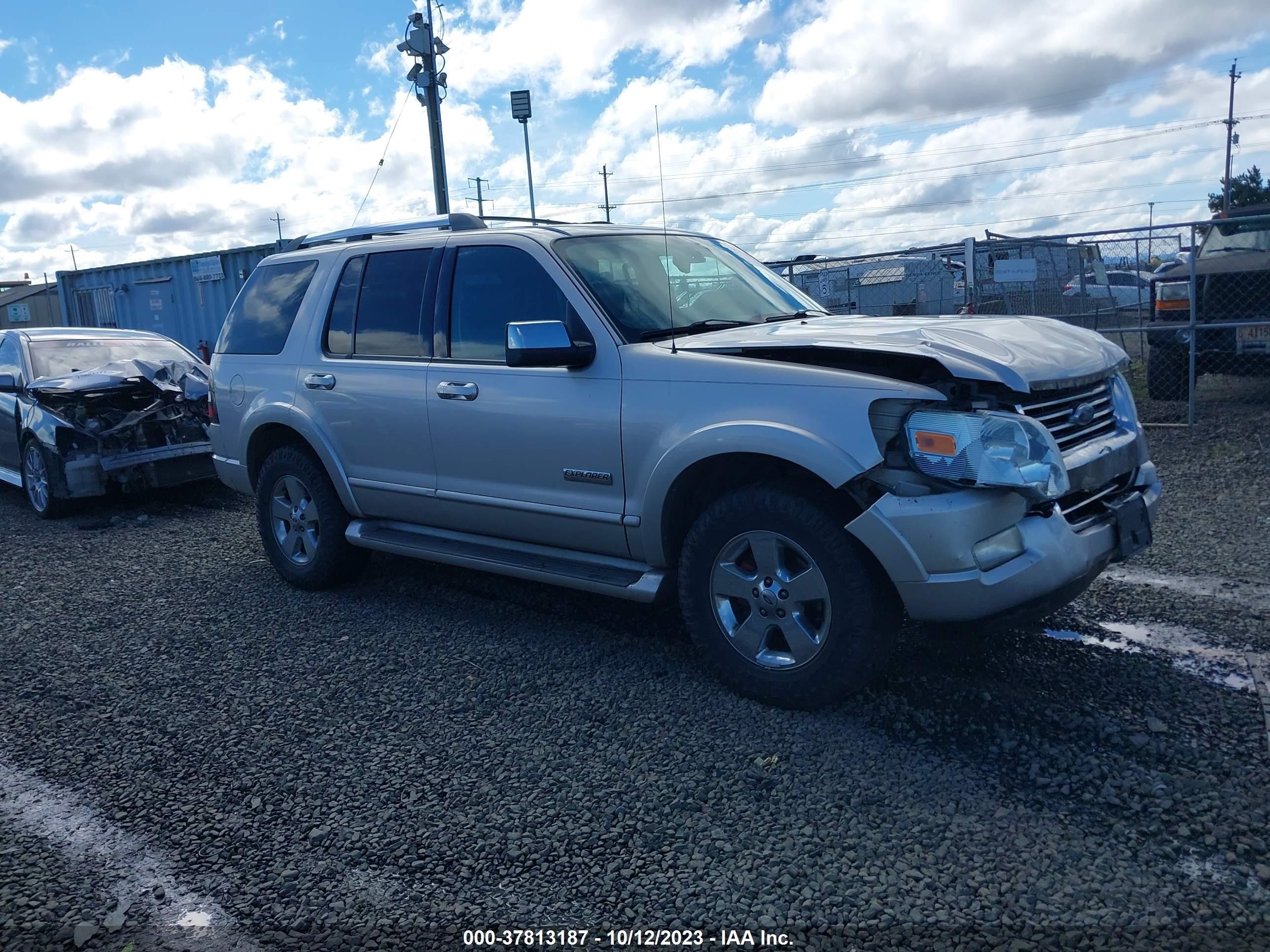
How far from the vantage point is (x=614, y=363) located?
165 inches

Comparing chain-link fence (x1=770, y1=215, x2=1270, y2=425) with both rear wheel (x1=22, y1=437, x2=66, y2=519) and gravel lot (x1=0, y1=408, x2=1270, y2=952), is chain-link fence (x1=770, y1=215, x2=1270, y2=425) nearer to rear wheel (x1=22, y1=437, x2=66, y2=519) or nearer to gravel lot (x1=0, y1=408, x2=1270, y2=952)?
gravel lot (x1=0, y1=408, x2=1270, y2=952)

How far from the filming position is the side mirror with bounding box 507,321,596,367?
13.5ft

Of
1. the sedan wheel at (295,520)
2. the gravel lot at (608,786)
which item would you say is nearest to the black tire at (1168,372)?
the gravel lot at (608,786)

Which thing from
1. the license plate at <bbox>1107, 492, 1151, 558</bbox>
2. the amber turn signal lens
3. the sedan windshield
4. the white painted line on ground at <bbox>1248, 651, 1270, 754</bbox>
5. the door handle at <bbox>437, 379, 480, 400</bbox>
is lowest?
A: the white painted line on ground at <bbox>1248, 651, 1270, 754</bbox>

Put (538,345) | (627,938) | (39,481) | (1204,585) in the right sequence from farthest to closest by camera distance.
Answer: (39,481) < (1204,585) < (538,345) < (627,938)

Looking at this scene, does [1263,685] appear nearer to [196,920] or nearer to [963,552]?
[963,552]

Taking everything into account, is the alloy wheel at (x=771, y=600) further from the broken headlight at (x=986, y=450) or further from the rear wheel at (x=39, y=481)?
the rear wheel at (x=39, y=481)

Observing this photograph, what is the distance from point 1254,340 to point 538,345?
821 cm

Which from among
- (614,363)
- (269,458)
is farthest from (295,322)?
(614,363)

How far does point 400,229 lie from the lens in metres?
5.50

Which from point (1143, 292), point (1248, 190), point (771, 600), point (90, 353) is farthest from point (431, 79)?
point (1248, 190)

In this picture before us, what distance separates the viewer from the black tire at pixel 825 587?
3525 mm

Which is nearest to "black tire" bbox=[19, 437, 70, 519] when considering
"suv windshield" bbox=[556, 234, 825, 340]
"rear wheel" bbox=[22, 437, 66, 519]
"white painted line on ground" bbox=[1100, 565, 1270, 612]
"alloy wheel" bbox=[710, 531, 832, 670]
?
"rear wheel" bbox=[22, 437, 66, 519]

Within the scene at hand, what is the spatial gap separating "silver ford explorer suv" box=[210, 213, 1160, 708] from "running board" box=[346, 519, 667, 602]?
15mm
